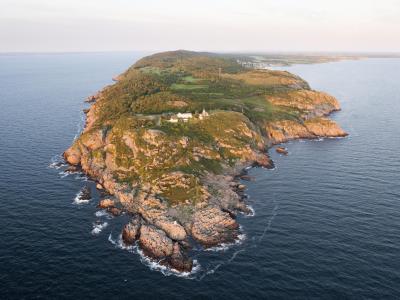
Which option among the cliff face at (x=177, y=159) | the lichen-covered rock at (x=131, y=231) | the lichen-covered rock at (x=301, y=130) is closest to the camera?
the lichen-covered rock at (x=131, y=231)

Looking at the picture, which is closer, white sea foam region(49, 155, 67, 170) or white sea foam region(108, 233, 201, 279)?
white sea foam region(108, 233, 201, 279)

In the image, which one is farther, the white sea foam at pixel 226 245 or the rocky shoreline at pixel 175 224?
the white sea foam at pixel 226 245

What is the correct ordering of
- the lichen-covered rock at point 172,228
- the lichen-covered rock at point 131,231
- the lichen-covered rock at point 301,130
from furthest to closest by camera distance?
1. the lichen-covered rock at point 301,130
2. the lichen-covered rock at point 172,228
3. the lichen-covered rock at point 131,231

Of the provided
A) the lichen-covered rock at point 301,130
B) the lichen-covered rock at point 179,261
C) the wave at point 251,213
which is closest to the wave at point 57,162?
the lichen-covered rock at point 179,261

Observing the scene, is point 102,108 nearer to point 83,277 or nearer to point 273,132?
point 273,132

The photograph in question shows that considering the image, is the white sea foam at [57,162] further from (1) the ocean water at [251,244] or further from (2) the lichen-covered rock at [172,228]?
(2) the lichen-covered rock at [172,228]

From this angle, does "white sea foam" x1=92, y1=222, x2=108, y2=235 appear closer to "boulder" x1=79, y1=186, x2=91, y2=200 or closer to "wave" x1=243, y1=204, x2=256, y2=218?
"boulder" x1=79, y1=186, x2=91, y2=200

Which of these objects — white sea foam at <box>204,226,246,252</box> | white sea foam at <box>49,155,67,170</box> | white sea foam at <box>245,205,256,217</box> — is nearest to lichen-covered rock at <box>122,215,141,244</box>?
white sea foam at <box>204,226,246,252</box>
